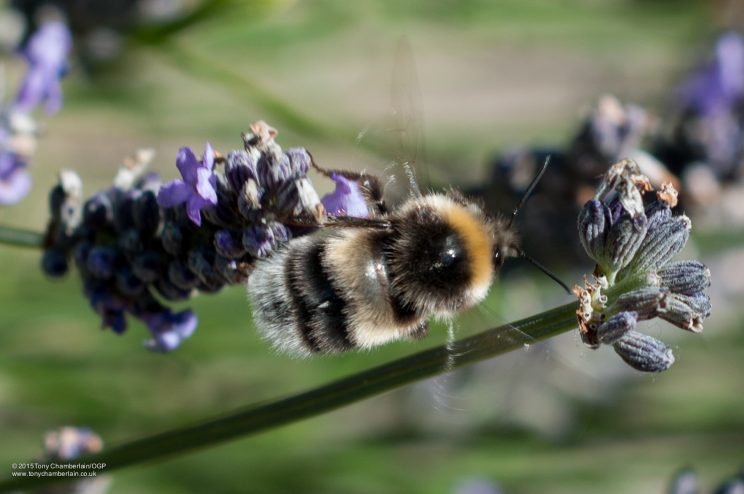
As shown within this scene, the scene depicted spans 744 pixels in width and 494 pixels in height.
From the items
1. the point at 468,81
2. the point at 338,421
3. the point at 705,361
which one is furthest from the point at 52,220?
the point at 468,81

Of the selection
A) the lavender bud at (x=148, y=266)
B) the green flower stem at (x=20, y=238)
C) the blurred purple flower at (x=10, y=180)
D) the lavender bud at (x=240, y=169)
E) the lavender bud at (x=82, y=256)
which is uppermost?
the lavender bud at (x=240, y=169)

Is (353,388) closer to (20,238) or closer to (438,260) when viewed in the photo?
(438,260)

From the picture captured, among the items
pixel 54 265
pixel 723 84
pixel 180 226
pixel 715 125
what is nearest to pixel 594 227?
pixel 180 226

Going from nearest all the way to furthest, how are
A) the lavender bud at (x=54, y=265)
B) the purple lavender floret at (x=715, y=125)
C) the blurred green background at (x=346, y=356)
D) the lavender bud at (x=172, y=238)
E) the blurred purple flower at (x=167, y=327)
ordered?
the lavender bud at (x=172, y=238) < the blurred purple flower at (x=167, y=327) < the lavender bud at (x=54, y=265) < the purple lavender floret at (x=715, y=125) < the blurred green background at (x=346, y=356)

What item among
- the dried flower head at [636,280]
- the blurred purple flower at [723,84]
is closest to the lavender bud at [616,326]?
the dried flower head at [636,280]

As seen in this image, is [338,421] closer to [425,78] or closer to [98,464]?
[425,78]

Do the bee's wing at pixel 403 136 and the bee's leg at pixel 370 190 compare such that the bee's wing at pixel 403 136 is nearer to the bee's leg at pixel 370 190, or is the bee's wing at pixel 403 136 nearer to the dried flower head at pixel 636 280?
the bee's leg at pixel 370 190

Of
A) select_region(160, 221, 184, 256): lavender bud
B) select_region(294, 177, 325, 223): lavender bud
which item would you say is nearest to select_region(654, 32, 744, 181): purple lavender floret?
select_region(294, 177, 325, 223): lavender bud
